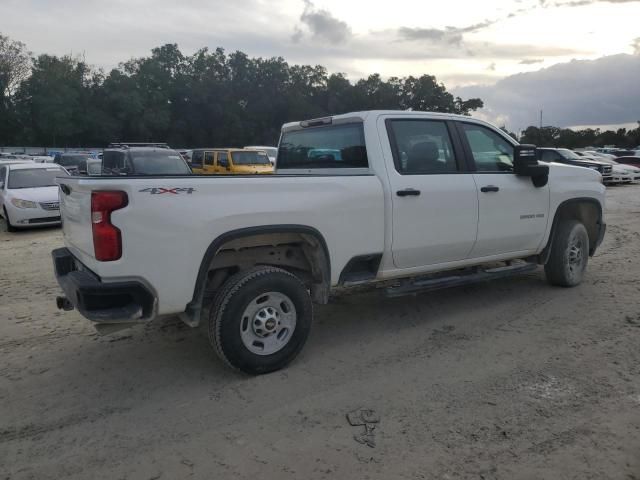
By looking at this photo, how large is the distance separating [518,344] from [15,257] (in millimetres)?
7761

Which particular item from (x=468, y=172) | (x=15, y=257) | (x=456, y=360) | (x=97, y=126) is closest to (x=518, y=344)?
(x=456, y=360)

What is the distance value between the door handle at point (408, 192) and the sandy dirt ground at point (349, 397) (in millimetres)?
1303

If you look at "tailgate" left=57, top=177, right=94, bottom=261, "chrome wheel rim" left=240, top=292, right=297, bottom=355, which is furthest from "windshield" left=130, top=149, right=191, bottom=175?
"chrome wheel rim" left=240, top=292, right=297, bottom=355

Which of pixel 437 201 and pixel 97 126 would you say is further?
pixel 97 126

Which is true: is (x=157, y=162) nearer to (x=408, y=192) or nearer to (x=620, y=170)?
(x=408, y=192)

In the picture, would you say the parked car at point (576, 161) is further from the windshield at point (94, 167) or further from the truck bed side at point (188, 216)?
the truck bed side at point (188, 216)

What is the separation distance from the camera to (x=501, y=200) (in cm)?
534

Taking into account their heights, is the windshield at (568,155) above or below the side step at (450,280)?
above

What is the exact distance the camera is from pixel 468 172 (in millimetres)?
5164

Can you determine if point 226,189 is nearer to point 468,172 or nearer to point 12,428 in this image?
point 12,428

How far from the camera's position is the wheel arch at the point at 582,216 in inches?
239

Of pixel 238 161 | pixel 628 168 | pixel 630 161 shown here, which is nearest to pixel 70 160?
pixel 238 161

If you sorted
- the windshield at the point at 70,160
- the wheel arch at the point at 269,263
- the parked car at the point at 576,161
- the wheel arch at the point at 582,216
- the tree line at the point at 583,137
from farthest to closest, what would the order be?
the tree line at the point at 583,137 → the windshield at the point at 70,160 → the parked car at the point at 576,161 → the wheel arch at the point at 582,216 → the wheel arch at the point at 269,263

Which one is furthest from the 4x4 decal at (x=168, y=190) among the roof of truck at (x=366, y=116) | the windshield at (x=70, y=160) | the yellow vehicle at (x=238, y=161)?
the windshield at (x=70, y=160)
